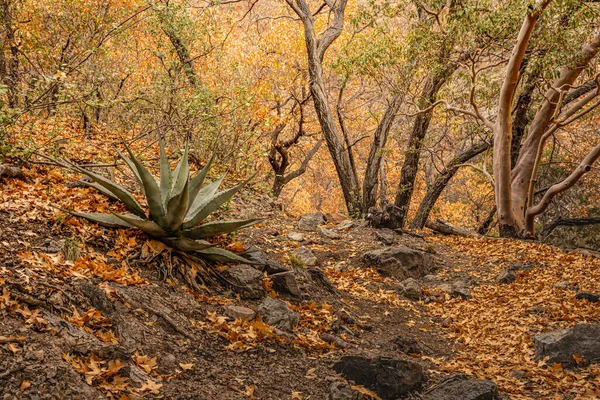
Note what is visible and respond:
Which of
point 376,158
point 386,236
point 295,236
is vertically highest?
point 376,158

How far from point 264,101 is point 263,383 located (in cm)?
1469

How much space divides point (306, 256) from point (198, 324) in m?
3.52

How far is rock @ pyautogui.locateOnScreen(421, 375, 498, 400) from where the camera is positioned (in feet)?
11.8

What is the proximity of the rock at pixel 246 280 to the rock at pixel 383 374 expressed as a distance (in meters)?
1.45

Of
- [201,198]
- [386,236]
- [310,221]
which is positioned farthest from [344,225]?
[201,198]

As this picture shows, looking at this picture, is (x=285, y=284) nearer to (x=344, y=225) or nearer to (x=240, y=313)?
(x=240, y=313)

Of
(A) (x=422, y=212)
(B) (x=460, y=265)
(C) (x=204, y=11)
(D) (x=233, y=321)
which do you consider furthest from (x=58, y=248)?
(A) (x=422, y=212)

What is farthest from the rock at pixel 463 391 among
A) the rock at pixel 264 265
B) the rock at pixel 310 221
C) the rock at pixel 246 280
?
the rock at pixel 310 221

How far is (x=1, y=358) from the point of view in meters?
2.73

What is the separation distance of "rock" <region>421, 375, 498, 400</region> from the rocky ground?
15 mm

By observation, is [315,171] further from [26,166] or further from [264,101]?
[26,166]

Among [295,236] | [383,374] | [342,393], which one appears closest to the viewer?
[342,393]

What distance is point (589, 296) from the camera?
22.0 feet

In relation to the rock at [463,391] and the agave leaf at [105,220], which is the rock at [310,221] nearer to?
the agave leaf at [105,220]
